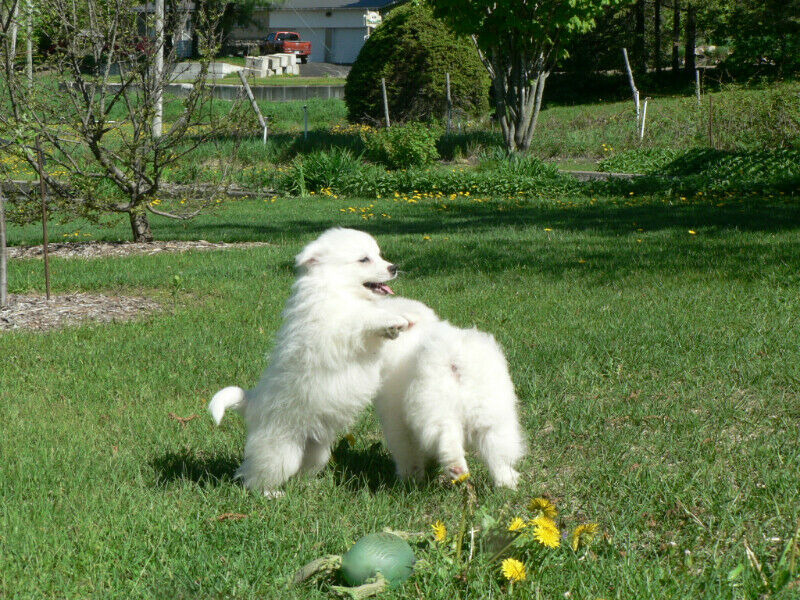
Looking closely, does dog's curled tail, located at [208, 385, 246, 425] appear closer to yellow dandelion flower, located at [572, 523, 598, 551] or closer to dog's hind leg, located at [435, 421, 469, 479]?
dog's hind leg, located at [435, 421, 469, 479]

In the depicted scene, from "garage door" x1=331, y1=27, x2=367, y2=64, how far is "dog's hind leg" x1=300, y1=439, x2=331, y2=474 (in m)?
64.5

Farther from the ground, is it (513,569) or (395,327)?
(395,327)

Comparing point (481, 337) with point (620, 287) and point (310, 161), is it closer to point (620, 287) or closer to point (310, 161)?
point (620, 287)

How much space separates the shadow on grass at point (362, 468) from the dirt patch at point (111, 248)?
270 inches

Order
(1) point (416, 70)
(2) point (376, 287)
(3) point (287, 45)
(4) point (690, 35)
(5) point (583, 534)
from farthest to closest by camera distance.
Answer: (3) point (287, 45) < (4) point (690, 35) < (1) point (416, 70) < (2) point (376, 287) < (5) point (583, 534)

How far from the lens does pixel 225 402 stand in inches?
150

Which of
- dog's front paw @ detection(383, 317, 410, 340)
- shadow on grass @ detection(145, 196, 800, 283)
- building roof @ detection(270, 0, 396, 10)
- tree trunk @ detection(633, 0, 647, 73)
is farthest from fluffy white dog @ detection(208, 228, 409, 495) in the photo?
building roof @ detection(270, 0, 396, 10)

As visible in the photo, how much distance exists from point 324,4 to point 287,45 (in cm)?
685

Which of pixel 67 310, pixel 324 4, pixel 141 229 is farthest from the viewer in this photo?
pixel 324 4

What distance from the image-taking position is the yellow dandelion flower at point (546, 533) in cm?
258

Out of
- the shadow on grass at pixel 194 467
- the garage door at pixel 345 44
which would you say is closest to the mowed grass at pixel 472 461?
the shadow on grass at pixel 194 467

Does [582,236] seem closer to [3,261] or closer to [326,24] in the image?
[3,261]

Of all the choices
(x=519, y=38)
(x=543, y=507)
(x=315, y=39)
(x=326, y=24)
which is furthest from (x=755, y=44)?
(x=315, y=39)

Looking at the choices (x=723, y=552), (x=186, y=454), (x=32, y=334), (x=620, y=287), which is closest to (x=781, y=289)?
(x=620, y=287)
